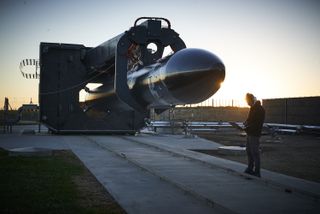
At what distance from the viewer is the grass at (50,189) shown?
5.98 m

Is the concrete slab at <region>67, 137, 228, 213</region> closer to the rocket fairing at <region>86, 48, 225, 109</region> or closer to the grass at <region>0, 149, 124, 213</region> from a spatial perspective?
the grass at <region>0, 149, 124, 213</region>

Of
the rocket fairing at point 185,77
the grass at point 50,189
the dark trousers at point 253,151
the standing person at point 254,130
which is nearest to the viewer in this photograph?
the grass at point 50,189

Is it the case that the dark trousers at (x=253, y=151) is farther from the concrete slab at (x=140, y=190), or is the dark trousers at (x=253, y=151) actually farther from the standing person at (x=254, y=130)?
the concrete slab at (x=140, y=190)

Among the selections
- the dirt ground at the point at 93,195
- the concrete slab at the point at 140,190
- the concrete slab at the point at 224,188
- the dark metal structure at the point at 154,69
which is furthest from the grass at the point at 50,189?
the dark metal structure at the point at 154,69

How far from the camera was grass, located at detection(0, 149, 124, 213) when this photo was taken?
5.98 meters

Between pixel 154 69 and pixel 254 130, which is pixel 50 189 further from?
pixel 254 130

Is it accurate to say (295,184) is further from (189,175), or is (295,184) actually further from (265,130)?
(265,130)

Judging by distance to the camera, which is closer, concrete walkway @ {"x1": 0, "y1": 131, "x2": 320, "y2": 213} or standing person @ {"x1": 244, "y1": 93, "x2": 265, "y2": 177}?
concrete walkway @ {"x1": 0, "y1": 131, "x2": 320, "y2": 213}

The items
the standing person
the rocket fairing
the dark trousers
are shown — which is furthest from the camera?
the standing person

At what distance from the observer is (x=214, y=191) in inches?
280

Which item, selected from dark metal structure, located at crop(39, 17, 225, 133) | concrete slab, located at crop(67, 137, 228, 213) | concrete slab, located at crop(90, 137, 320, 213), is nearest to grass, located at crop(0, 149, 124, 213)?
concrete slab, located at crop(67, 137, 228, 213)

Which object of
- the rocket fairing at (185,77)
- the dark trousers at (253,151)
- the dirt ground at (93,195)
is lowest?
the dirt ground at (93,195)

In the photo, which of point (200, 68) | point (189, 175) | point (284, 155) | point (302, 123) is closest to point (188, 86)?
point (200, 68)

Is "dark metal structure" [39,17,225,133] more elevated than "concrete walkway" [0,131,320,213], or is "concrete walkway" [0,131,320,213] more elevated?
"dark metal structure" [39,17,225,133]
